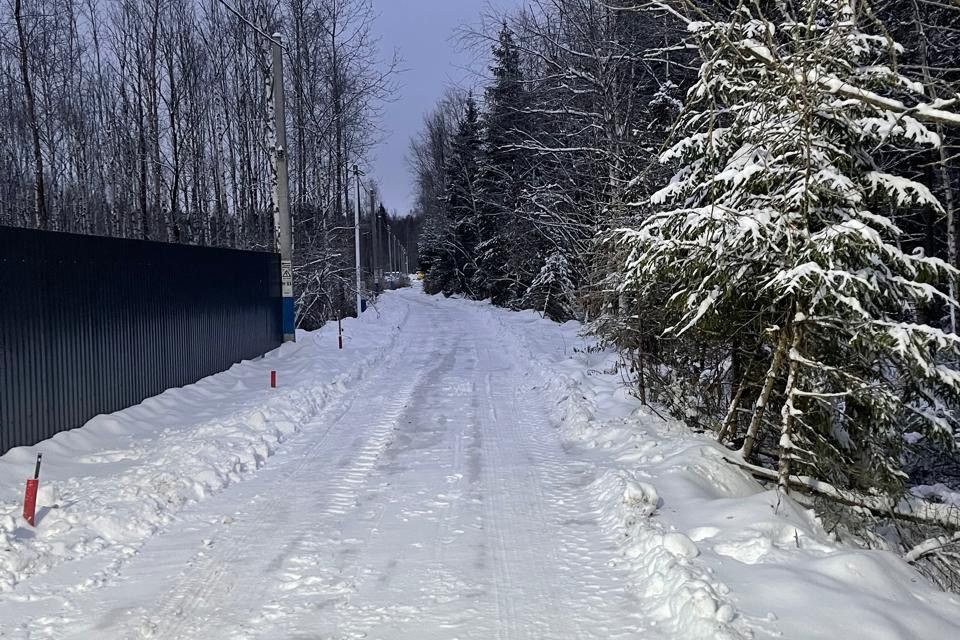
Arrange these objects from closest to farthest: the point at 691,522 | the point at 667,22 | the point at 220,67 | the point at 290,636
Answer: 1. the point at 290,636
2. the point at 691,522
3. the point at 667,22
4. the point at 220,67

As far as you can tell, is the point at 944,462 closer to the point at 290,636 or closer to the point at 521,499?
the point at 521,499

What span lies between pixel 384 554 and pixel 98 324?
19.7ft

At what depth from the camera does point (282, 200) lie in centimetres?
1656

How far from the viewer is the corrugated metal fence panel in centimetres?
727

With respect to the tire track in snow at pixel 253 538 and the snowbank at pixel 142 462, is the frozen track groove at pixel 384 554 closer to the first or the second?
the tire track in snow at pixel 253 538

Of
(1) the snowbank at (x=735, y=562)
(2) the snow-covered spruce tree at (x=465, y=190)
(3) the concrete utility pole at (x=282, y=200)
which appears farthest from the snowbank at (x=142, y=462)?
(2) the snow-covered spruce tree at (x=465, y=190)

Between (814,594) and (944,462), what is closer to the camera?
(814,594)

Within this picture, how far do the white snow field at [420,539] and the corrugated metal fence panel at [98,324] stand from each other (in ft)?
1.33

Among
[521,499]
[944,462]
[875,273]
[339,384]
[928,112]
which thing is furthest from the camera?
[339,384]

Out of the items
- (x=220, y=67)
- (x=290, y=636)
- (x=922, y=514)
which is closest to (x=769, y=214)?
(x=922, y=514)

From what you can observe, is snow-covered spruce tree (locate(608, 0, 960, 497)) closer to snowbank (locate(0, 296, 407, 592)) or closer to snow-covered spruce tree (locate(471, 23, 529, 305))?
snowbank (locate(0, 296, 407, 592))

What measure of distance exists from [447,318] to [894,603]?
28.2m

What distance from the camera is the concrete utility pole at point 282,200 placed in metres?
16.6

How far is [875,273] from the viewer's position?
19.7ft
